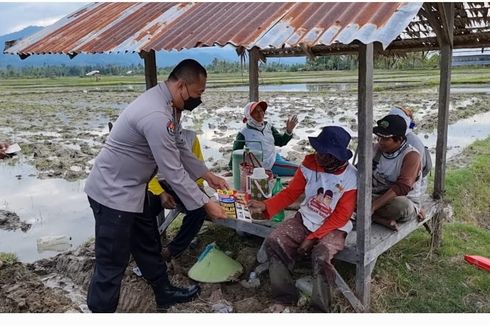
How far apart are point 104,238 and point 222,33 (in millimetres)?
1472

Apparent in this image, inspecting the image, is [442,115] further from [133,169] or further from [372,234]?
[133,169]

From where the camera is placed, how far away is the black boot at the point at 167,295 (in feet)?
11.7

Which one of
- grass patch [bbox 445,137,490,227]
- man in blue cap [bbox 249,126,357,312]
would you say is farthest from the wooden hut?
grass patch [bbox 445,137,490,227]

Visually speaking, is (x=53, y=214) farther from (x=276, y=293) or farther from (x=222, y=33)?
(x=222, y=33)

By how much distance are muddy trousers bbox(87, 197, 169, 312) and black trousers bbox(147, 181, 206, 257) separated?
0.48 metres

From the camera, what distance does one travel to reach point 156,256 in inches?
139

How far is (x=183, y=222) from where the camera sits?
398cm

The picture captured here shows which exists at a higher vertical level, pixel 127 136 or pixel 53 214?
pixel 127 136

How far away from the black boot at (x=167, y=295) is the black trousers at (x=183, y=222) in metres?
0.45

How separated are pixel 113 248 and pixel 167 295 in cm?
80

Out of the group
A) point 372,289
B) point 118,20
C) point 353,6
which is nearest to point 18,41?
point 118,20

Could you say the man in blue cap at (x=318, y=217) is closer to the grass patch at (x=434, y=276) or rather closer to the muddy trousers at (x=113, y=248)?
the grass patch at (x=434, y=276)

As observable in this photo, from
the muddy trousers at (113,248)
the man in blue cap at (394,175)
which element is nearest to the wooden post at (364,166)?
the man in blue cap at (394,175)

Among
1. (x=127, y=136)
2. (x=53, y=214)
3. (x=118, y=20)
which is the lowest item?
(x=53, y=214)
